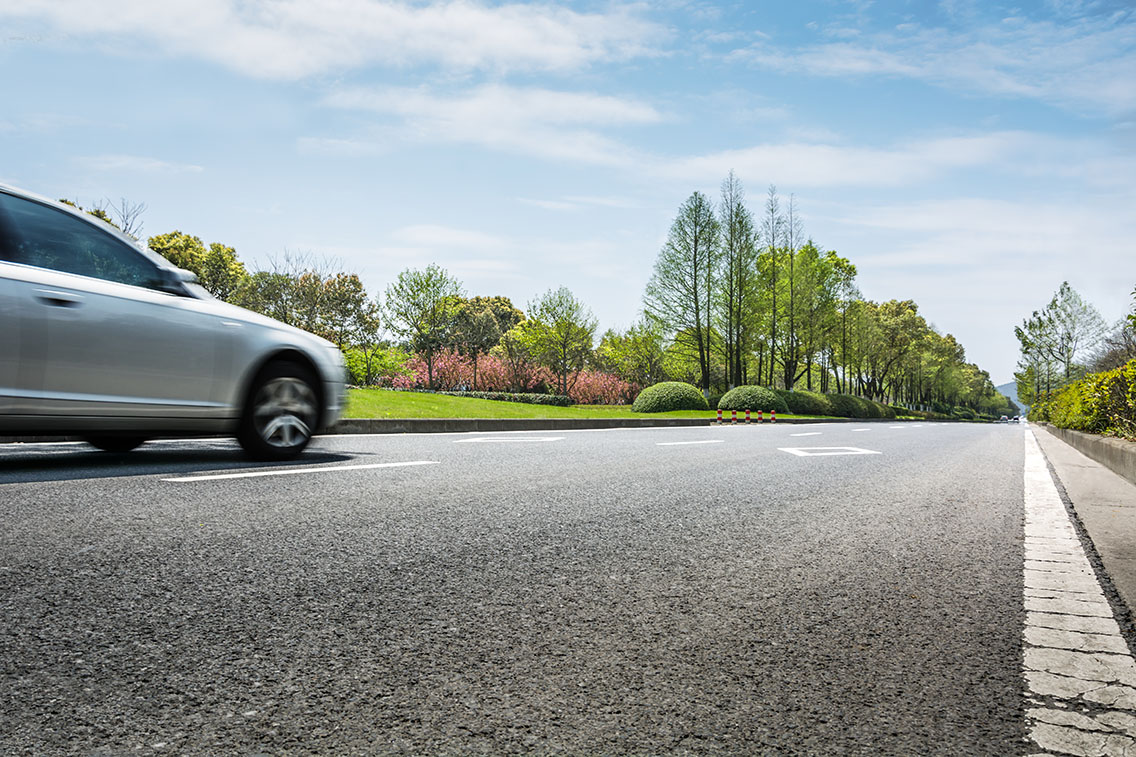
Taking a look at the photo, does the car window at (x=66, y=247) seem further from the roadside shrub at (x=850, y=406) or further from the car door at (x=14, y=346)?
the roadside shrub at (x=850, y=406)

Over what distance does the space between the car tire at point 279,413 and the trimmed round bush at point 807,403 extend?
Answer: 38.5m

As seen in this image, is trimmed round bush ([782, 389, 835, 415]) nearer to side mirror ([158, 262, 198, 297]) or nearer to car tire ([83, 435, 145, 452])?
car tire ([83, 435, 145, 452])

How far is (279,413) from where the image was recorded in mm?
6758

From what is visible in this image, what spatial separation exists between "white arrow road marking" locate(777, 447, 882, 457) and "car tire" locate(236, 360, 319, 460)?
232 inches

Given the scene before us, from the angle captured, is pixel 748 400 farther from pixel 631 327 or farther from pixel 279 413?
pixel 279 413

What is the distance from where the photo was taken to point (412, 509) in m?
4.63

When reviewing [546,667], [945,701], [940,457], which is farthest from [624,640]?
[940,457]

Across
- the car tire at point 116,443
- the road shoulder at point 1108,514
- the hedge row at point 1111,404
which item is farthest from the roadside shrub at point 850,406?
the car tire at point 116,443

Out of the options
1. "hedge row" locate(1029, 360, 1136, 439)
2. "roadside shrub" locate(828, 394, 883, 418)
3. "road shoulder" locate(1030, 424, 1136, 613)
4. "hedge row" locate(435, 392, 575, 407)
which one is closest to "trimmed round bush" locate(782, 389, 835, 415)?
"roadside shrub" locate(828, 394, 883, 418)

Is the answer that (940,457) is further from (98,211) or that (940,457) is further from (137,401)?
(98,211)

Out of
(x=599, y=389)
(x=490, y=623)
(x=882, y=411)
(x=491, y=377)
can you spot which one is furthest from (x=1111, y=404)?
(x=882, y=411)

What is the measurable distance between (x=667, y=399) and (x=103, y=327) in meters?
31.6

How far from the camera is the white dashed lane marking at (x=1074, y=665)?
188 cm

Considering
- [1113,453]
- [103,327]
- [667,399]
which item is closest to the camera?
[103,327]
